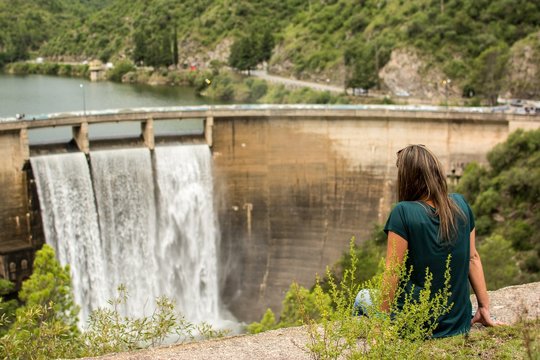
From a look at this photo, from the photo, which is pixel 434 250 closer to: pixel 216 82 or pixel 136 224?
pixel 136 224

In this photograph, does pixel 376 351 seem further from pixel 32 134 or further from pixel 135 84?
pixel 135 84

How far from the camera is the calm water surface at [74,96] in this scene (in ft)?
136

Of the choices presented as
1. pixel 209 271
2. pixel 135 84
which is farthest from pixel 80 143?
pixel 135 84

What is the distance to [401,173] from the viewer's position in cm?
460

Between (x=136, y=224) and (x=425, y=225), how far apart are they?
20702 millimetres

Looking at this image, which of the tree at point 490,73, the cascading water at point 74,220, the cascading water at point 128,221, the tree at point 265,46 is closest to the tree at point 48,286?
the cascading water at point 74,220

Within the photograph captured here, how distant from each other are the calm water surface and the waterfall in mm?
13917

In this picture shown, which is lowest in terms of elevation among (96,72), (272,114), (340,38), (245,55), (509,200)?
(509,200)

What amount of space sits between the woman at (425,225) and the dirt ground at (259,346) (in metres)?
1.25

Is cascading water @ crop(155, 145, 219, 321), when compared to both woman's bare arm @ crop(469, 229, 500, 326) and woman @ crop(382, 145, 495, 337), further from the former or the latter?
woman @ crop(382, 145, 495, 337)

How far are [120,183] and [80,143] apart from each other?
1.90 m

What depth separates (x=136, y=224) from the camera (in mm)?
24422

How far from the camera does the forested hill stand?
41.7m

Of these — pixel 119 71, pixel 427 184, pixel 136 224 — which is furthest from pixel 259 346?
pixel 119 71
